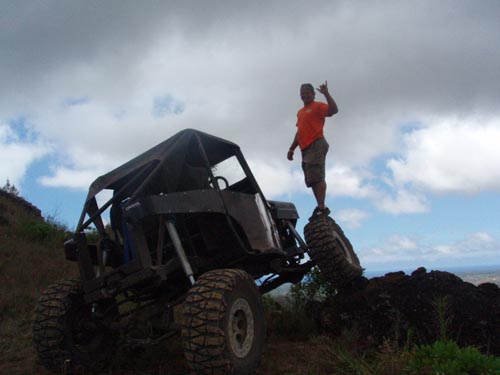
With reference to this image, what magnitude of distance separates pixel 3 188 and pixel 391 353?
15.0 metres

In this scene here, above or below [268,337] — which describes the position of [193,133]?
above

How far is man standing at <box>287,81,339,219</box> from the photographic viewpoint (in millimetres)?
6566

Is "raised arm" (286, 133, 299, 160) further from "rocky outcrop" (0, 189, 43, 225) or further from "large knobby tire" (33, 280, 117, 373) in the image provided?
"rocky outcrop" (0, 189, 43, 225)

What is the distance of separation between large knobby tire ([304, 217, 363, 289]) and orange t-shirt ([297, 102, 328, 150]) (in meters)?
1.18

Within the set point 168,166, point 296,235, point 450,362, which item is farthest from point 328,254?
point 450,362

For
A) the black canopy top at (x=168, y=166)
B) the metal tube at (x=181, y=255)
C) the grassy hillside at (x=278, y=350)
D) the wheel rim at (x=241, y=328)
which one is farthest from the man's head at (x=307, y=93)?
the wheel rim at (x=241, y=328)

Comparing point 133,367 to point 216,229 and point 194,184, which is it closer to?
point 216,229

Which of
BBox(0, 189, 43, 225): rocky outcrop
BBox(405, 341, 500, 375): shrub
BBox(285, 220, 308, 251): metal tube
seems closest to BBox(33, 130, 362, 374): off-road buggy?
BBox(285, 220, 308, 251): metal tube

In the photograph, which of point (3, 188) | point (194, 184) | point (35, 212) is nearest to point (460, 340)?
point (194, 184)

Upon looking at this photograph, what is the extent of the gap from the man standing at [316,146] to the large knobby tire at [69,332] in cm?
307

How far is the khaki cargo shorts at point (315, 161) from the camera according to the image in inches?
259

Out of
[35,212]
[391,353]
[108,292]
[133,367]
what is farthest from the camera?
[35,212]

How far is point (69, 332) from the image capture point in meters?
4.64

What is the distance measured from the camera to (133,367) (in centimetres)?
475
